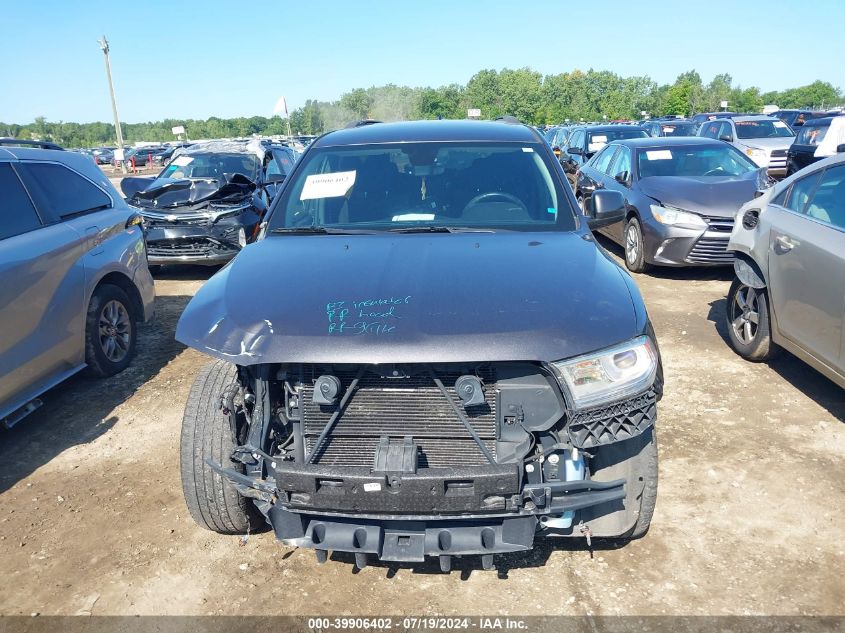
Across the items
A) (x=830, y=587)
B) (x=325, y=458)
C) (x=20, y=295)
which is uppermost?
(x=20, y=295)

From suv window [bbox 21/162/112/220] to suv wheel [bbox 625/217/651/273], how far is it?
599 cm

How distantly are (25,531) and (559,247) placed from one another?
10.0 feet

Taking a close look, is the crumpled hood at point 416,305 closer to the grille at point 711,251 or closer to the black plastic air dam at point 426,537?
the black plastic air dam at point 426,537

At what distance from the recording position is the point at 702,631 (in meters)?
2.51

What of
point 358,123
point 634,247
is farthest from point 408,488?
point 634,247

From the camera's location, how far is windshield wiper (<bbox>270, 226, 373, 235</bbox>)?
3393 mm

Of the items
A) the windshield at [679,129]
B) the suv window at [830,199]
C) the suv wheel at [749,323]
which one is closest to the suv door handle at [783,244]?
the suv window at [830,199]

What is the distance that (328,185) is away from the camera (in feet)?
12.1

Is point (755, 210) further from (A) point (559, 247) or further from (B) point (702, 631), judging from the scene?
(B) point (702, 631)

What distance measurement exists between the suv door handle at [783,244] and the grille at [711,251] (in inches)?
113

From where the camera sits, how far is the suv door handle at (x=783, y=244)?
14.7 feet

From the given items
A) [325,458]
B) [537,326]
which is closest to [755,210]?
[537,326]

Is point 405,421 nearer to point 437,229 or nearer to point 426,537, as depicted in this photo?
point 426,537

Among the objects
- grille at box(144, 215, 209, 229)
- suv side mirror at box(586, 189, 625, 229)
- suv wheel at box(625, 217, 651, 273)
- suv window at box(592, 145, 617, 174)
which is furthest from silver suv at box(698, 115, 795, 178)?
suv side mirror at box(586, 189, 625, 229)
